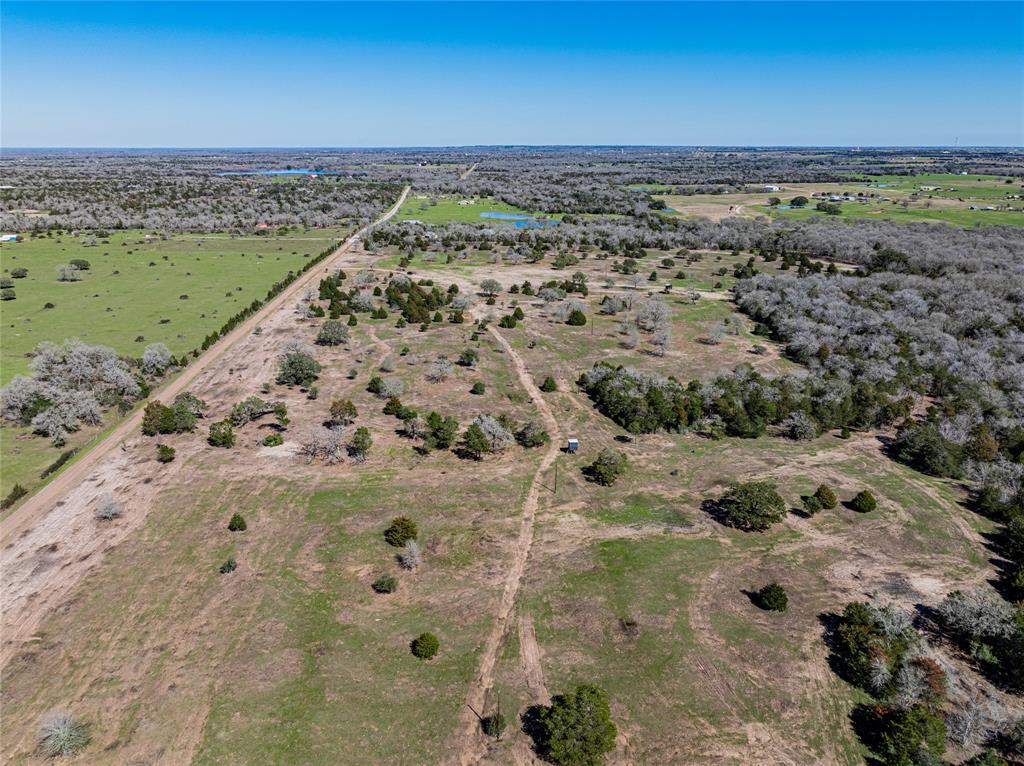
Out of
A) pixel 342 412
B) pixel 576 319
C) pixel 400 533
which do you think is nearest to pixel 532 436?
pixel 400 533

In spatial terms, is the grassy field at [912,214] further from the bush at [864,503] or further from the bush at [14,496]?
the bush at [14,496]

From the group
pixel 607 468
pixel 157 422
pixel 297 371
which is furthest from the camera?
pixel 297 371

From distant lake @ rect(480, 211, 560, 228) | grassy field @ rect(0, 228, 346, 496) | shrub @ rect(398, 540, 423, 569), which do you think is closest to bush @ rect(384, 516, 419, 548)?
shrub @ rect(398, 540, 423, 569)

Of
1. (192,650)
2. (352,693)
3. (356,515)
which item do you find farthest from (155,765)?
(356,515)

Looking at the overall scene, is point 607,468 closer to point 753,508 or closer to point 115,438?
point 753,508

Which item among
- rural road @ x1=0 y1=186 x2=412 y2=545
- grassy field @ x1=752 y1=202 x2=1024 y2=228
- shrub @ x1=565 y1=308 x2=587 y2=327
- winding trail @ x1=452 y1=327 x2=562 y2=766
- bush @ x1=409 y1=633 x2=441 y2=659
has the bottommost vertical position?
winding trail @ x1=452 y1=327 x2=562 y2=766

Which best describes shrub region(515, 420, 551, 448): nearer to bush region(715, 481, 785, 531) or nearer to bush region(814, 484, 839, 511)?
bush region(715, 481, 785, 531)

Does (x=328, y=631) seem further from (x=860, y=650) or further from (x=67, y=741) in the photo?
(x=860, y=650)
